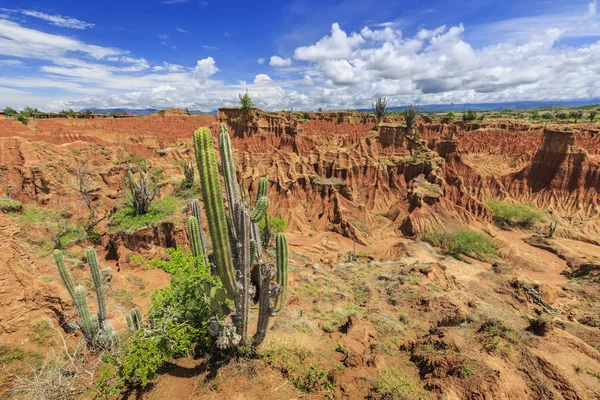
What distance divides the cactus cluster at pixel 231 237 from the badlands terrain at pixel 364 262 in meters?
1.45

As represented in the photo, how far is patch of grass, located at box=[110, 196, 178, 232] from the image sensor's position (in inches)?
813

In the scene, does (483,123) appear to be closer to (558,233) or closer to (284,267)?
(558,233)

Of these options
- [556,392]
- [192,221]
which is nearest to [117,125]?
[192,221]

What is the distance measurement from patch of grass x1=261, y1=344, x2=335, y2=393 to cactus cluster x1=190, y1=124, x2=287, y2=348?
0.95 m

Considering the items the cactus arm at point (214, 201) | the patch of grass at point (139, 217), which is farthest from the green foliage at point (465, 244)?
the cactus arm at point (214, 201)

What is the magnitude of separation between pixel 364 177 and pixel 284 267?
103 feet

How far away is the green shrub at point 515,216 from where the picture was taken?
3678 cm

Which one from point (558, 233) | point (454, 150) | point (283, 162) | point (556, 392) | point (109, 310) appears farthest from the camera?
point (454, 150)

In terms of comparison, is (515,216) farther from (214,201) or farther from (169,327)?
(169,327)

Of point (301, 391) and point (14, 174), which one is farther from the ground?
point (14, 174)

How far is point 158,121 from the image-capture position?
7156cm

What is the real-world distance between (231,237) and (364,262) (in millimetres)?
20582

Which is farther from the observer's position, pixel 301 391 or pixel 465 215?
pixel 465 215

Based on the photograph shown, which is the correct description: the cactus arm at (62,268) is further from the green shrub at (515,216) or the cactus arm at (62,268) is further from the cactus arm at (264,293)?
the green shrub at (515,216)
